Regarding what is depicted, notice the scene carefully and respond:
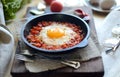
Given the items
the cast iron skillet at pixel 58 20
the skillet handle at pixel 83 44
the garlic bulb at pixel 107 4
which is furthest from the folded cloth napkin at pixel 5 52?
the garlic bulb at pixel 107 4

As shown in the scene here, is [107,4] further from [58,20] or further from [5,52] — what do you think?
[5,52]

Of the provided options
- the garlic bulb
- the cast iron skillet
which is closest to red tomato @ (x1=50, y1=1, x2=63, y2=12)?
the cast iron skillet

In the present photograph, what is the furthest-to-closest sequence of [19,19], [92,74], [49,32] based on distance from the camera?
[19,19] < [49,32] < [92,74]

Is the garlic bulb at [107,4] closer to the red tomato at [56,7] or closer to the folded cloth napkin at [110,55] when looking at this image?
the folded cloth napkin at [110,55]

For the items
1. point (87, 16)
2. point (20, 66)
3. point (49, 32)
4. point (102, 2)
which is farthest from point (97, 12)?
point (20, 66)

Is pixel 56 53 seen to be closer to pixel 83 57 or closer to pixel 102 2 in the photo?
pixel 83 57

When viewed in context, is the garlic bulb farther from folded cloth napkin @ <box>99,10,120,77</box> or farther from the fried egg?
the fried egg
